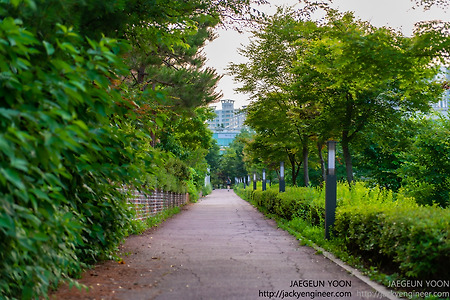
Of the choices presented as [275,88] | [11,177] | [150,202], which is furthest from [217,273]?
[275,88]

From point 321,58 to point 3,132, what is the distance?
11.3 meters

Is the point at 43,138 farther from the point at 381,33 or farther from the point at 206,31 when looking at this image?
the point at 206,31

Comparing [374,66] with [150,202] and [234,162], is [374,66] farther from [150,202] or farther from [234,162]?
[234,162]

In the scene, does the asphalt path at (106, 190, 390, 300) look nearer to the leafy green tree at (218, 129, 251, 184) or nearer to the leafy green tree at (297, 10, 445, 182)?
the leafy green tree at (297, 10, 445, 182)

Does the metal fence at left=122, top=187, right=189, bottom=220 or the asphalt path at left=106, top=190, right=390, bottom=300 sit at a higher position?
the metal fence at left=122, top=187, right=189, bottom=220

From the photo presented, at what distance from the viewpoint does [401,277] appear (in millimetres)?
5938

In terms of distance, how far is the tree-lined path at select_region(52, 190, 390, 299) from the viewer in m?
5.56

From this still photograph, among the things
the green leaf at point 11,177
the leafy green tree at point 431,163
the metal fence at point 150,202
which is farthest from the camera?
the leafy green tree at point 431,163

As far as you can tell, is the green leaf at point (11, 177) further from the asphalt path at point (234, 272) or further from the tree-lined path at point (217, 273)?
the asphalt path at point (234, 272)

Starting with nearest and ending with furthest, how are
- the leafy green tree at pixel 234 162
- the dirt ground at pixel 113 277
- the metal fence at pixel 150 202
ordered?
the dirt ground at pixel 113 277 < the metal fence at pixel 150 202 < the leafy green tree at pixel 234 162

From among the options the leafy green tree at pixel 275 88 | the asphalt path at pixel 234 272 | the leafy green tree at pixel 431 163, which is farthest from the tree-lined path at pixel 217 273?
the leafy green tree at pixel 275 88

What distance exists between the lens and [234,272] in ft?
22.9

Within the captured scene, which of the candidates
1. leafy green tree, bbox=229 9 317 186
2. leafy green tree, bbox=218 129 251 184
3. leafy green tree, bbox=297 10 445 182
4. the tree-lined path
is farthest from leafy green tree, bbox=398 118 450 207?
leafy green tree, bbox=218 129 251 184

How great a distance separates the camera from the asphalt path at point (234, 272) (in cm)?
559
